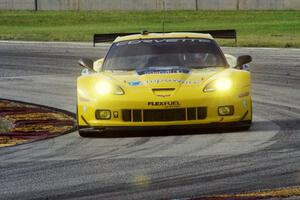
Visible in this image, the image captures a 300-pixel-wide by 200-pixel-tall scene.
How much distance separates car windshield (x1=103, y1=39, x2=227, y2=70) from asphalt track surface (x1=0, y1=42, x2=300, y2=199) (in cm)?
104

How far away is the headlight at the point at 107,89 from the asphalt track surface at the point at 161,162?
53 cm

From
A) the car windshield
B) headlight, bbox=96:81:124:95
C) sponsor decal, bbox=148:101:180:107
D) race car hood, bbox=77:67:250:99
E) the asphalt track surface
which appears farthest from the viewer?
the car windshield

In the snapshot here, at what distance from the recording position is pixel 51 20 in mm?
54594

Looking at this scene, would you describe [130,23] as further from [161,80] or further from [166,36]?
[161,80]

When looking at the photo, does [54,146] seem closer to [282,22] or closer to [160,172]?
[160,172]

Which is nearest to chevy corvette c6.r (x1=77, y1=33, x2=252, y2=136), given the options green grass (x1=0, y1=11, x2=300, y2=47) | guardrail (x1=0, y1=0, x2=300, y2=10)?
green grass (x1=0, y1=11, x2=300, y2=47)

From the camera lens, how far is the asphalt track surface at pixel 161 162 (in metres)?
8.16

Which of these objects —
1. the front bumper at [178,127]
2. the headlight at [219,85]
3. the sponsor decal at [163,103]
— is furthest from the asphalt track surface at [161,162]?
the headlight at [219,85]

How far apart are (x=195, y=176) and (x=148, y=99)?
328 cm

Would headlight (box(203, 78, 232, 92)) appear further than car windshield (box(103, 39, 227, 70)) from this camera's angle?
No

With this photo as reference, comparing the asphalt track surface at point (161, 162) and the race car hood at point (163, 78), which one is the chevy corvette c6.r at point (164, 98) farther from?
the asphalt track surface at point (161, 162)

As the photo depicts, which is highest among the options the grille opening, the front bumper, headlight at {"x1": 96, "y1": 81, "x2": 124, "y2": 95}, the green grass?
headlight at {"x1": 96, "y1": 81, "x2": 124, "y2": 95}

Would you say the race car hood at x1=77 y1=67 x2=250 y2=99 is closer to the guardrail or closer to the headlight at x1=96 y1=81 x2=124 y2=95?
the headlight at x1=96 y1=81 x2=124 y2=95

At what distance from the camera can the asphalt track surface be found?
26.8 feet
